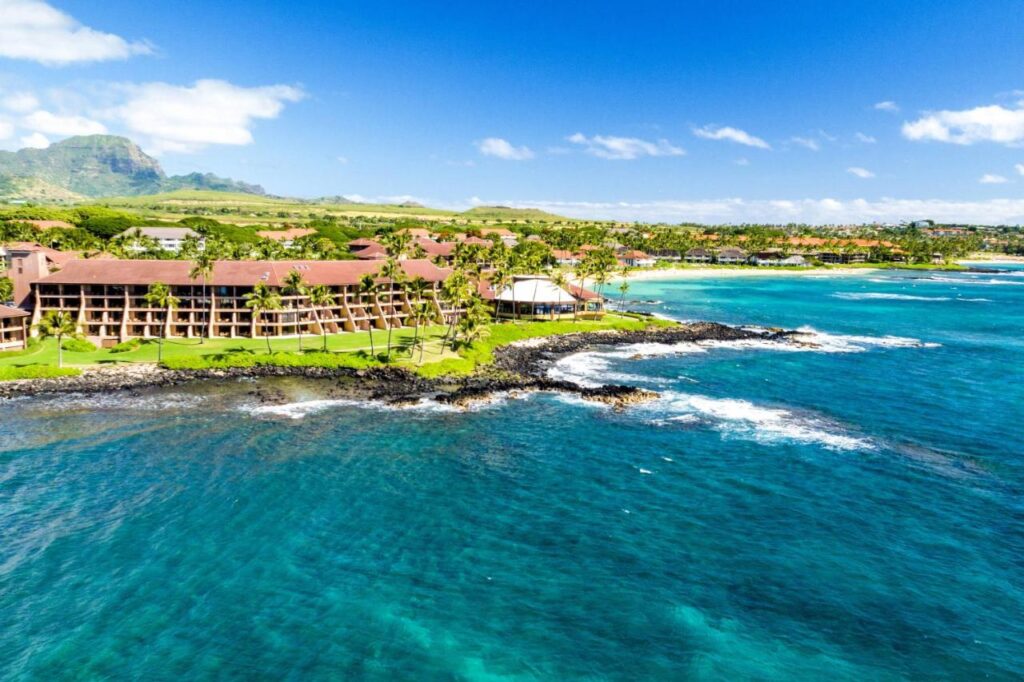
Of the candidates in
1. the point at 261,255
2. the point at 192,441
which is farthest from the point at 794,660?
the point at 261,255

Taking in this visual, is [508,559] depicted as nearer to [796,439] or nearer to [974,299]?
[796,439]

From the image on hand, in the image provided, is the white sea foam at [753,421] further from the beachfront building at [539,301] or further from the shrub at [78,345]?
the shrub at [78,345]

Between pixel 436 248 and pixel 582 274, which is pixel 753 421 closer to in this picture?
pixel 582 274

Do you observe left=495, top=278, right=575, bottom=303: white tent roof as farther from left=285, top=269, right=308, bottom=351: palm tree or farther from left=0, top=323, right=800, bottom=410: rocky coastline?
left=285, top=269, right=308, bottom=351: palm tree

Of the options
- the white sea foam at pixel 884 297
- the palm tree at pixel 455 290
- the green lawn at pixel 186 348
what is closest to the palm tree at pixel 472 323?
the palm tree at pixel 455 290

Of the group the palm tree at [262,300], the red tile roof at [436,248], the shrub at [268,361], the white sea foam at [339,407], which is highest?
the red tile roof at [436,248]

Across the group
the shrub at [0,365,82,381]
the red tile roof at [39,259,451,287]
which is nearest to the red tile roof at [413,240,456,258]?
the red tile roof at [39,259,451,287]
